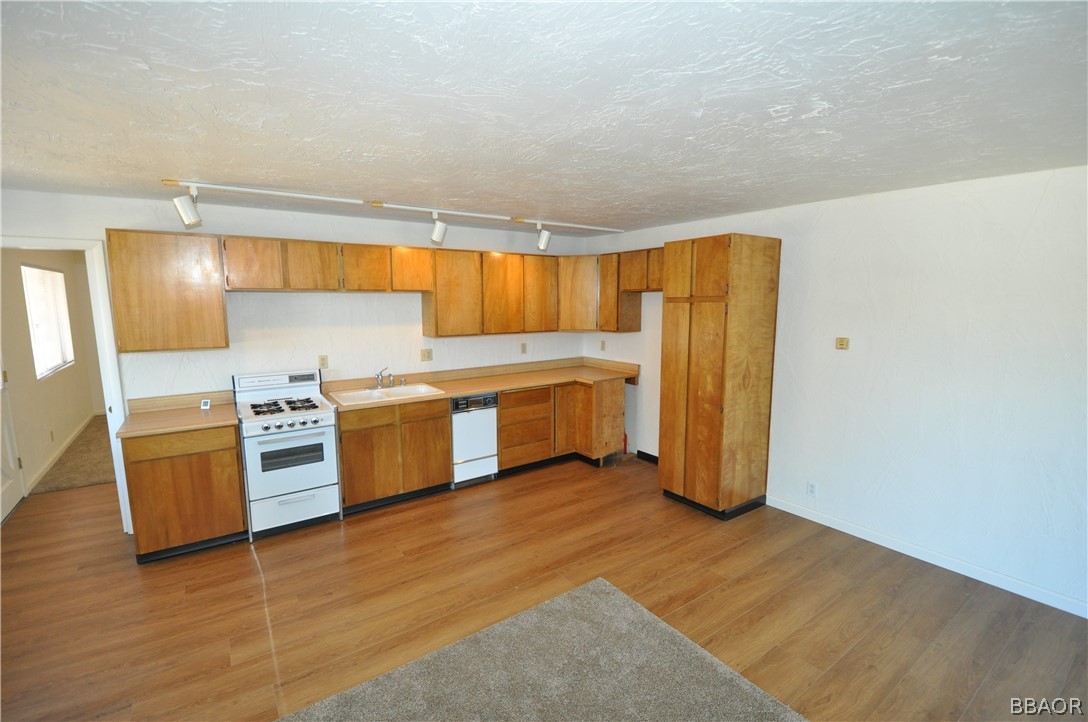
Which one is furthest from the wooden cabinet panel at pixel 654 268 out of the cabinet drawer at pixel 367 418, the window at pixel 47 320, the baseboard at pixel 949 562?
the window at pixel 47 320

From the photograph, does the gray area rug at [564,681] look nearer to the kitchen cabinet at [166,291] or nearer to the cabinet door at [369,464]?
the cabinet door at [369,464]

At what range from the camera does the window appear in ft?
16.2

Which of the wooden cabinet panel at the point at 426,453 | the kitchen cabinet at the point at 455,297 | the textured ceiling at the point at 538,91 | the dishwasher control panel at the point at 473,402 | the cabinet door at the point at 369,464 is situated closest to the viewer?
the textured ceiling at the point at 538,91

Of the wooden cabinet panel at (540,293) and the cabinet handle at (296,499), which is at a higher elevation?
the wooden cabinet panel at (540,293)

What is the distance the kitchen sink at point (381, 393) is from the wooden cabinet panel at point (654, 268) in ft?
7.57

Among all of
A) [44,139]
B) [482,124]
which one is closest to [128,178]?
[44,139]

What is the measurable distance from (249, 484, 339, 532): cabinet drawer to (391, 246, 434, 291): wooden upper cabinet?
1827mm

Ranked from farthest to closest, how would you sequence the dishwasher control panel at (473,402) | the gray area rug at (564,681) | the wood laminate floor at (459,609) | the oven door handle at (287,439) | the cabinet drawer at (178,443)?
the dishwasher control panel at (473,402) < the oven door handle at (287,439) < the cabinet drawer at (178,443) < the wood laminate floor at (459,609) < the gray area rug at (564,681)

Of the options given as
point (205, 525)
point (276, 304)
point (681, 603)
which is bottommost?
point (681, 603)

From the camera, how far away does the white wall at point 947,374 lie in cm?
263

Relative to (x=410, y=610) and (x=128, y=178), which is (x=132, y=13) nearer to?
(x=128, y=178)

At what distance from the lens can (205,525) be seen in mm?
→ 3295

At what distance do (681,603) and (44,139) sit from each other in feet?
13.1

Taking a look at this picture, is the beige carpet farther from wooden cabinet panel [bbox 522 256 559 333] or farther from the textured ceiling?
wooden cabinet panel [bbox 522 256 559 333]
